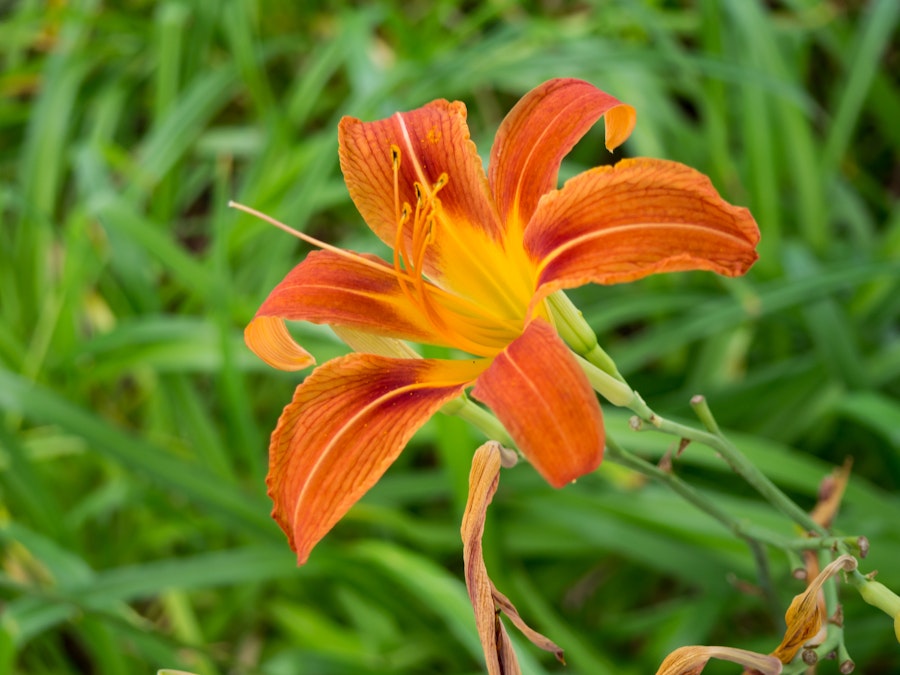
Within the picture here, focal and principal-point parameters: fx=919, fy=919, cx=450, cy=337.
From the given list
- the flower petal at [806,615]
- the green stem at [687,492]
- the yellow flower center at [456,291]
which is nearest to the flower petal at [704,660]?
the flower petal at [806,615]

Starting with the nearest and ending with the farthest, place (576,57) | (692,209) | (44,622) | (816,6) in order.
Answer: (692,209) → (44,622) → (576,57) → (816,6)

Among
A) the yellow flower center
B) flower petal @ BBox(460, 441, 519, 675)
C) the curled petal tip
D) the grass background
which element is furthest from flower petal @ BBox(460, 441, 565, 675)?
the grass background

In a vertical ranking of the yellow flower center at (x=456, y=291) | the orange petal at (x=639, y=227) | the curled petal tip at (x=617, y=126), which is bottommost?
the yellow flower center at (x=456, y=291)

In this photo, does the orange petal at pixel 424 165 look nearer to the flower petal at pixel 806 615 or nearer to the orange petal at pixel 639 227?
the orange petal at pixel 639 227

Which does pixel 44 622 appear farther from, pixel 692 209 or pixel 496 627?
pixel 692 209

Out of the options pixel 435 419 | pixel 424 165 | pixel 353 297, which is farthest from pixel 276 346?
pixel 435 419

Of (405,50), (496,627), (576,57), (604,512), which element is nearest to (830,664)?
(604,512)

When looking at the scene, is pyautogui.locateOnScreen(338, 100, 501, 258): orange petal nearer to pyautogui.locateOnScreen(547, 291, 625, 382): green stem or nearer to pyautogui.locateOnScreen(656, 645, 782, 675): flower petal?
pyautogui.locateOnScreen(547, 291, 625, 382): green stem
